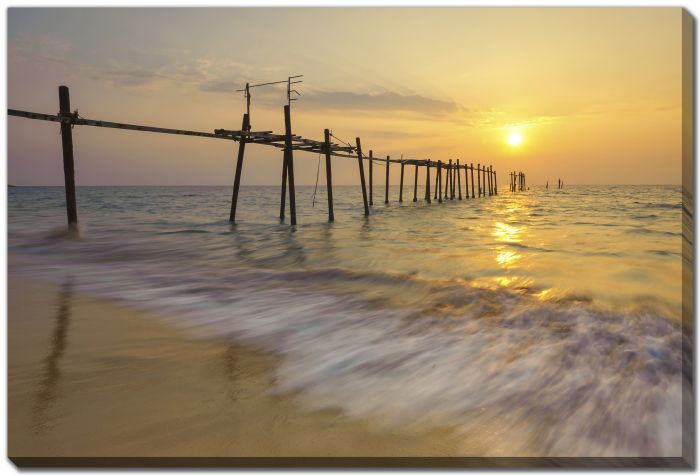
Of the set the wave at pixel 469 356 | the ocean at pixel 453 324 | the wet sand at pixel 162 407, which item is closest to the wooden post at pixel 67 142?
the ocean at pixel 453 324

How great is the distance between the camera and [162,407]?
9.09ft

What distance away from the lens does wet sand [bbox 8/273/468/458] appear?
241cm

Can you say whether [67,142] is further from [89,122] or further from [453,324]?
[453,324]

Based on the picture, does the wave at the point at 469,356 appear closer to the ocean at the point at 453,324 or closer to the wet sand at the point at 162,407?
the ocean at the point at 453,324

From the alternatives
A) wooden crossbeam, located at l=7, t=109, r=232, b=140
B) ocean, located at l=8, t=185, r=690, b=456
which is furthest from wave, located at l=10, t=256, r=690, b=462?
wooden crossbeam, located at l=7, t=109, r=232, b=140

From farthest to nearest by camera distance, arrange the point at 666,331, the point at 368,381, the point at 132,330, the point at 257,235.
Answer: the point at 257,235 → the point at 666,331 → the point at 132,330 → the point at 368,381

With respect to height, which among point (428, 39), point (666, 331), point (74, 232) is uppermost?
point (428, 39)

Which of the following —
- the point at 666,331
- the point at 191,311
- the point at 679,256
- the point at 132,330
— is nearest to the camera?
the point at 132,330

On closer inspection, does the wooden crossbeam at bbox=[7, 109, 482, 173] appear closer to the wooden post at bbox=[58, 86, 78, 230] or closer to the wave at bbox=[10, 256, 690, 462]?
the wooden post at bbox=[58, 86, 78, 230]

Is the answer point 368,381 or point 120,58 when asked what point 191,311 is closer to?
point 368,381

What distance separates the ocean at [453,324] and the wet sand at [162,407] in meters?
0.22

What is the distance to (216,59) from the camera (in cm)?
649

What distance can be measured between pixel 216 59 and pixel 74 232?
779 centimetres

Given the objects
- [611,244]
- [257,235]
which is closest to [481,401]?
[611,244]
